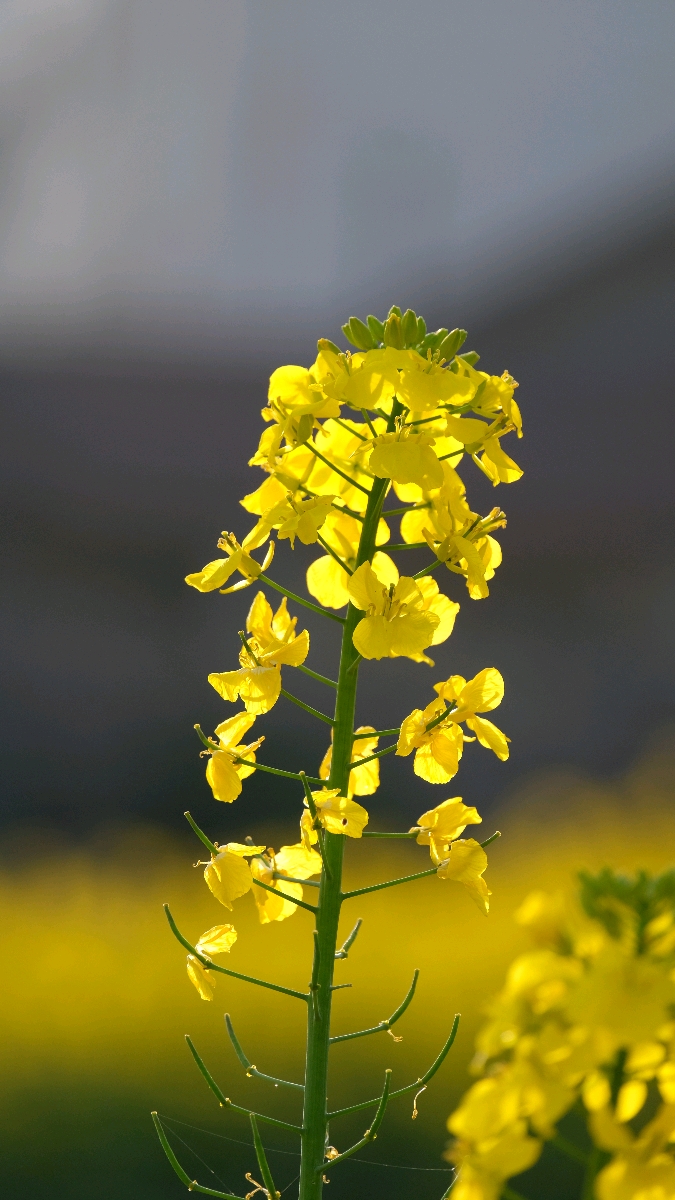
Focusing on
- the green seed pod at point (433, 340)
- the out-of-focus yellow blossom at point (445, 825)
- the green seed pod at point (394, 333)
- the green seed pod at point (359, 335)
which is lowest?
the out-of-focus yellow blossom at point (445, 825)

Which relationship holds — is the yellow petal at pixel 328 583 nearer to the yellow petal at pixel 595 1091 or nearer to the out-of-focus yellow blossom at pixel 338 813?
the out-of-focus yellow blossom at pixel 338 813

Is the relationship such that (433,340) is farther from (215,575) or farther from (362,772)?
(362,772)

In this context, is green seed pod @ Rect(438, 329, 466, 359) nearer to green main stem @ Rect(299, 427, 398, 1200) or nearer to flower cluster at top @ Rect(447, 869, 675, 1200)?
green main stem @ Rect(299, 427, 398, 1200)

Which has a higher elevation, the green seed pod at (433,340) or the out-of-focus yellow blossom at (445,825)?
the green seed pod at (433,340)

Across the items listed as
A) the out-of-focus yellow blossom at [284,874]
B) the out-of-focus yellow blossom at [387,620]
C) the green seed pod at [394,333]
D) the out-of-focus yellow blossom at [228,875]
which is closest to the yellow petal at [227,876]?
the out-of-focus yellow blossom at [228,875]

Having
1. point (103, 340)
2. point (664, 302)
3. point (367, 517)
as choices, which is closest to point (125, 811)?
point (103, 340)

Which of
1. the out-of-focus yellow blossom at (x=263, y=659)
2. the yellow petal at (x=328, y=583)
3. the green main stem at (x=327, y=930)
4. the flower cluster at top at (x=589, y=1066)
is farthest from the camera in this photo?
the yellow petal at (x=328, y=583)

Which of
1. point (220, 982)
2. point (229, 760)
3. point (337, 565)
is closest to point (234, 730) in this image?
point (229, 760)

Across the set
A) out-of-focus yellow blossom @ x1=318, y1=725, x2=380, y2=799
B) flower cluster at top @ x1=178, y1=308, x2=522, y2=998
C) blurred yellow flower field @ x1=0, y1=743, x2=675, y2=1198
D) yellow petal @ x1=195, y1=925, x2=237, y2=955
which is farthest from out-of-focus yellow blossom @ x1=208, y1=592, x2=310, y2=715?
blurred yellow flower field @ x1=0, y1=743, x2=675, y2=1198
